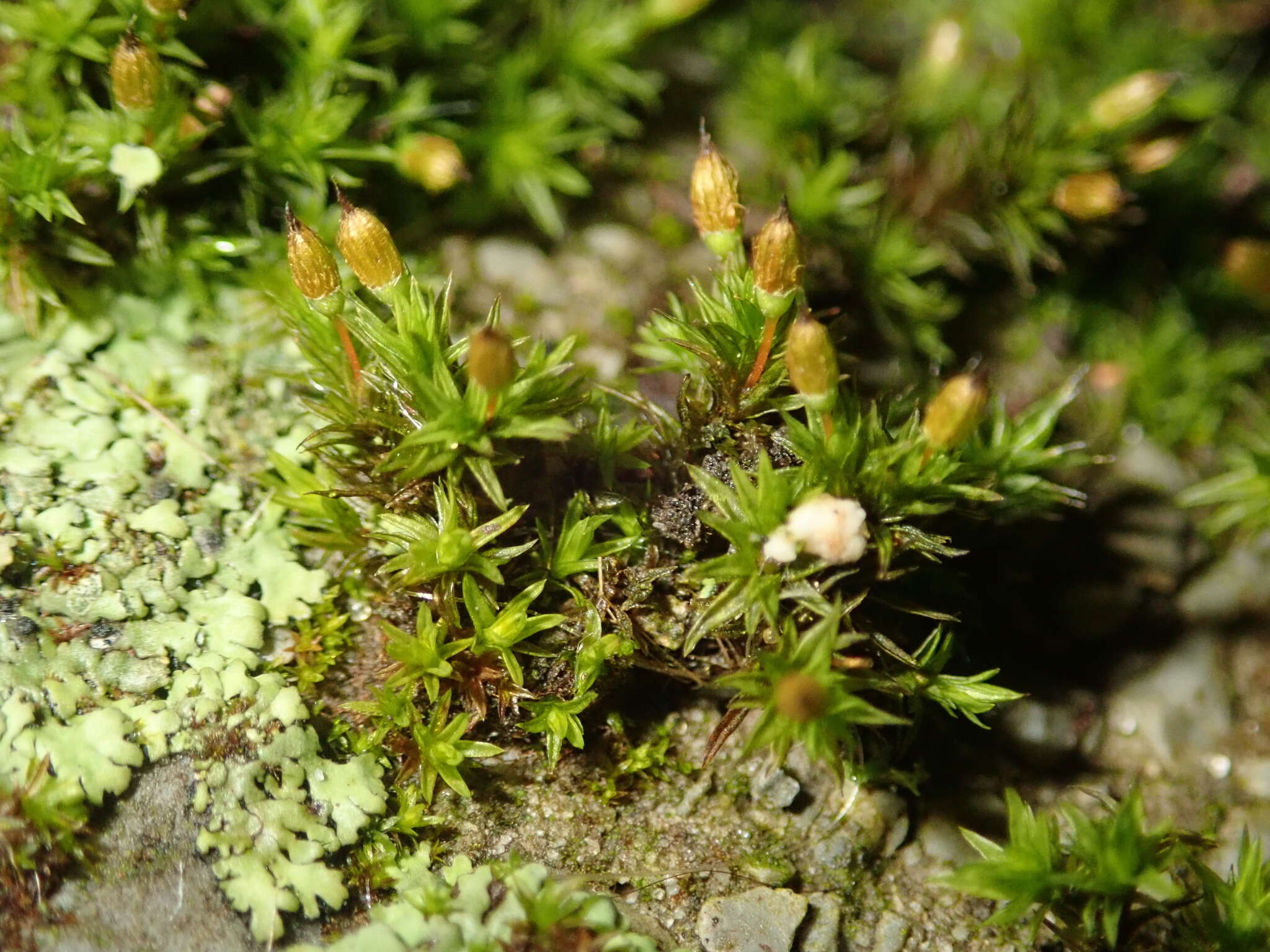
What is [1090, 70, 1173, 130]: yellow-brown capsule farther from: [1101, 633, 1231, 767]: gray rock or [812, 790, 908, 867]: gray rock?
[812, 790, 908, 867]: gray rock

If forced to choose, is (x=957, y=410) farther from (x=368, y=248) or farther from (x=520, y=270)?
(x=520, y=270)

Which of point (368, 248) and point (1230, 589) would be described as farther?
point (1230, 589)

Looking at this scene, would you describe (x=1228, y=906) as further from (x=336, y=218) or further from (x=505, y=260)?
(x=336, y=218)

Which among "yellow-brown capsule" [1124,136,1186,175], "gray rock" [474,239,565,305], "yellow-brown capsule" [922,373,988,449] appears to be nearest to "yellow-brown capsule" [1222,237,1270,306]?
"yellow-brown capsule" [1124,136,1186,175]

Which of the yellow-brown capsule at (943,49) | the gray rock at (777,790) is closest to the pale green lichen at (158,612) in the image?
the gray rock at (777,790)

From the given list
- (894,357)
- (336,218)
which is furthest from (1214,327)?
(336,218)

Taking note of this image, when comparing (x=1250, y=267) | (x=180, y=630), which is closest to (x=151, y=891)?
(x=180, y=630)
